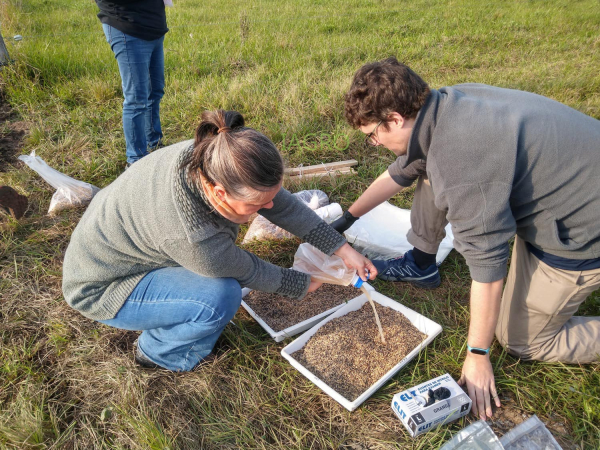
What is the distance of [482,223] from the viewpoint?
5.16ft

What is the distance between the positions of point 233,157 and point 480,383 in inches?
55.3

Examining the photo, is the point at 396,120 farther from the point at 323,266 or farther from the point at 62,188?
the point at 62,188

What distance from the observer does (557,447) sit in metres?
1.71

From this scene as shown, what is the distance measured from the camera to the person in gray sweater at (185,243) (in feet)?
4.97

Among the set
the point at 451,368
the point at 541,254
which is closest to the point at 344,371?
the point at 451,368

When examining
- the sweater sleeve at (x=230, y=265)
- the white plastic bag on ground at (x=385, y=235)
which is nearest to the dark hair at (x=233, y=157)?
the sweater sleeve at (x=230, y=265)

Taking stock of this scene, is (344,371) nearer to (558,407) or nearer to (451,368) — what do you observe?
(451,368)

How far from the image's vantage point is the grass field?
6.18ft

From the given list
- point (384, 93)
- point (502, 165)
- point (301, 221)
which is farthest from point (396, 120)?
point (301, 221)

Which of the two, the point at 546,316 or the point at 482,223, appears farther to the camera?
the point at 546,316

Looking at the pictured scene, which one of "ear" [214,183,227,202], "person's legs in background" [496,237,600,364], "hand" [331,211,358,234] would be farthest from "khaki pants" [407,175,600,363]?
"ear" [214,183,227,202]

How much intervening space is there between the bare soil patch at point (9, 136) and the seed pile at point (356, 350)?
322 cm

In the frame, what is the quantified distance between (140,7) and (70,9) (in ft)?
22.1

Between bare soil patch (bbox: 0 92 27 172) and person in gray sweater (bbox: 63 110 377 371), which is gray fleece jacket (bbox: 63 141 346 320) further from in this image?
bare soil patch (bbox: 0 92 27 172)
